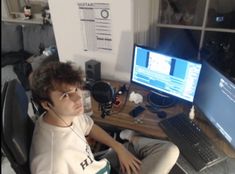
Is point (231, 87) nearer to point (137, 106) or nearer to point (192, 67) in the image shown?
point (192, 67)

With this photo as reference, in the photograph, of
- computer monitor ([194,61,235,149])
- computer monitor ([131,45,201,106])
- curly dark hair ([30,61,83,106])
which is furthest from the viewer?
computer monitor ([131,45,201,106])

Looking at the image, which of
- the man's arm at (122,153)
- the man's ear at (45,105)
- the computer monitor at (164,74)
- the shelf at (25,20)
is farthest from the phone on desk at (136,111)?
the shelf at (25,20)

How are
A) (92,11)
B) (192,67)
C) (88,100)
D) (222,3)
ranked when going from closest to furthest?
(192,67) → (88,100) → (92,11) → (222,3)

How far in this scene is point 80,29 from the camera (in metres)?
1.83

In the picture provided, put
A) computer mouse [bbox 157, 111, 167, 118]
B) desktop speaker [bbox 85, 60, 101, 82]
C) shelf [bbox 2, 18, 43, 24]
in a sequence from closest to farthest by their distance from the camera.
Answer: computer mouse [bbox 157, 111, 167, 118] < desktop speaker [bbox 85, 60, 101, 82] < shelf [bbox 2, 18, 43, 24]

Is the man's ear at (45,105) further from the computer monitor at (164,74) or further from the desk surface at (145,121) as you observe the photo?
the computer monitor at (164,74)

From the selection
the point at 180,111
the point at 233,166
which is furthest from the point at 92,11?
the point at 233,166

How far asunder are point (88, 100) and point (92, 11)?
64 cm

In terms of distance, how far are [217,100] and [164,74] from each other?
1.23ft

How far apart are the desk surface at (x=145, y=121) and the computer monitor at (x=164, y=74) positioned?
0.12 metres

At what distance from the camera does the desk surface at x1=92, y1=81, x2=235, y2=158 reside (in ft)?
4.58

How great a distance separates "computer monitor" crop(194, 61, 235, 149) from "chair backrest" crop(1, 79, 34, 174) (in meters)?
0.97

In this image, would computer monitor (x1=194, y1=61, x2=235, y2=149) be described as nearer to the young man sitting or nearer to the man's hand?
the young man sitting

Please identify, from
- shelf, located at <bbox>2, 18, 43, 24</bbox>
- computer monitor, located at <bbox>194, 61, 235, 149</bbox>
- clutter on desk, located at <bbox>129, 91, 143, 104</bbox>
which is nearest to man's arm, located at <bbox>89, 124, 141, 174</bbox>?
clutter on desk, located at <bbox>129, 91, 143, 104</bbox>
